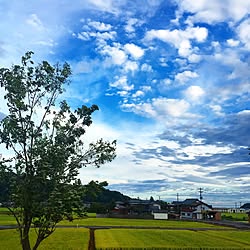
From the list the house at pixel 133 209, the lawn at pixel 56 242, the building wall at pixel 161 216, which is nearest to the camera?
the lawn at pixel 56 242

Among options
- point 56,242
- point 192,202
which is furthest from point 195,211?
point 56,242

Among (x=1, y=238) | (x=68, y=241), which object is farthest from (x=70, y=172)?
(x=1, y=238)

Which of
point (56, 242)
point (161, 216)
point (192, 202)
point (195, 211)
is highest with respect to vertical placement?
point (192, 202)

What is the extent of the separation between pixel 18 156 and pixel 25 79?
13.9 feet

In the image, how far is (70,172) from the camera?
19.2 metres

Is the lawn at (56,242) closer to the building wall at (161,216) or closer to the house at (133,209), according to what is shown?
the building wall at (161,216)

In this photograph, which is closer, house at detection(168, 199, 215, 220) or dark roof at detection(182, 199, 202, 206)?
house at detection(168, 199, 215, 220)

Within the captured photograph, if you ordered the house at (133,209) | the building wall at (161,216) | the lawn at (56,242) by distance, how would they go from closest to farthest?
1. the lawn at (56,242)
2. the building wall at (161,216)
3. the house at (133,209)

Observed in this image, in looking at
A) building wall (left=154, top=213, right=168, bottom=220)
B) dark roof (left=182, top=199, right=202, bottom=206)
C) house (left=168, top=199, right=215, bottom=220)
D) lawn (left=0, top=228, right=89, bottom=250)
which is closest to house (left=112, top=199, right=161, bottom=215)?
house (left=168, top=199, right=215, bottom=220)

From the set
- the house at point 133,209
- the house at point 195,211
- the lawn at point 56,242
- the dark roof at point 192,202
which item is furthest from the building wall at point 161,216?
the lawn at point 56,242

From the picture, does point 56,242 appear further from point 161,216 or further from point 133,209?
point 133,209

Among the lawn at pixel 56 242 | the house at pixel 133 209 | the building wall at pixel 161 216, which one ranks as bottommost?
the lawn at pixel 56 242

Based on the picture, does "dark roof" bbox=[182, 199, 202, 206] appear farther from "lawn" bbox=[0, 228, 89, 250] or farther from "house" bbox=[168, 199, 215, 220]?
"lawn" bbox=[0, 228, 89, 250]

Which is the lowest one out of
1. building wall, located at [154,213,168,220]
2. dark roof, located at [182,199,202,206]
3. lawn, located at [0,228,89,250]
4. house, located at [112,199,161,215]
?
lawn, located at [0,228,89,250]
